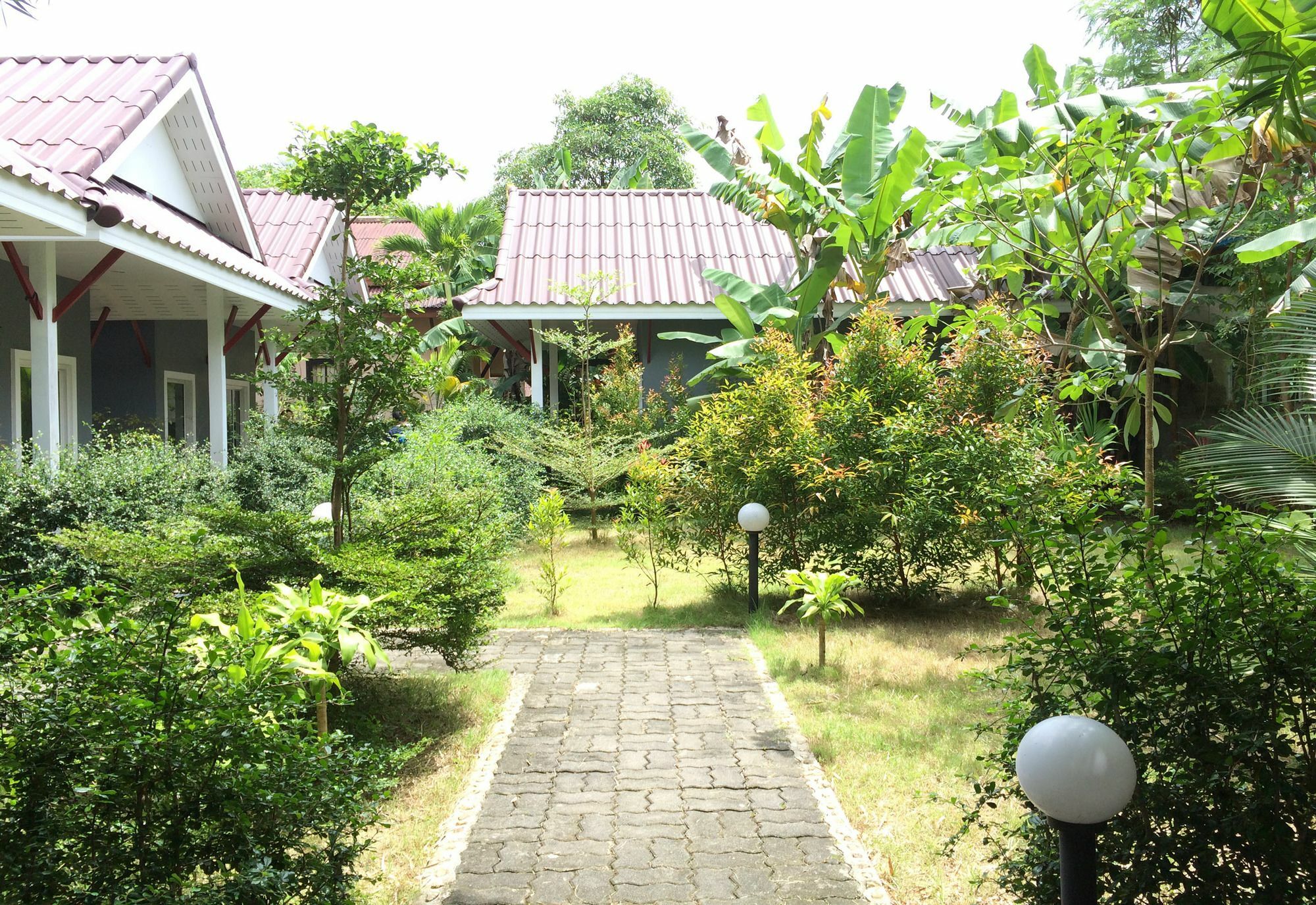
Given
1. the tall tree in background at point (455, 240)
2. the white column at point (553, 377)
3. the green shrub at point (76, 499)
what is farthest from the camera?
the tall tree in background at point (455, 240)

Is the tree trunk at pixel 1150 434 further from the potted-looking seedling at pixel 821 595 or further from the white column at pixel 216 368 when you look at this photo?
the white column at pixel 216 368

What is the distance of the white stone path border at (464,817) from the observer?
388 centimetres

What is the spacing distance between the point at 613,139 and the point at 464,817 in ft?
112

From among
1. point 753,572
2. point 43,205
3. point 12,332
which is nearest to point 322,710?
point 43,205

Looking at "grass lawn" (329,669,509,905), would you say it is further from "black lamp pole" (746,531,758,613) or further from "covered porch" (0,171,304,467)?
"black lamp pole" (746,531,758,613)

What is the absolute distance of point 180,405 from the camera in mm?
15219

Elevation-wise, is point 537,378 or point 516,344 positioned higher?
point 516,344

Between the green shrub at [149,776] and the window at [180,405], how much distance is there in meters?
12.3

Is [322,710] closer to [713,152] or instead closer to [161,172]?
[161,172]

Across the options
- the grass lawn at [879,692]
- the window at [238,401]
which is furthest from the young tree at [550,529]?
the window at [238,401]

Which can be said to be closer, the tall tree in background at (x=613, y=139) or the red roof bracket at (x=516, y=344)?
the red roof bracket at (x=516, y=344)

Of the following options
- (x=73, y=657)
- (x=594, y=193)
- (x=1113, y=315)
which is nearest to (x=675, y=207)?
(x=594, y=193)

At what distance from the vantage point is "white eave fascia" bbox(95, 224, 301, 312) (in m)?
8.03

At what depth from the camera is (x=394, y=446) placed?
230 inches
